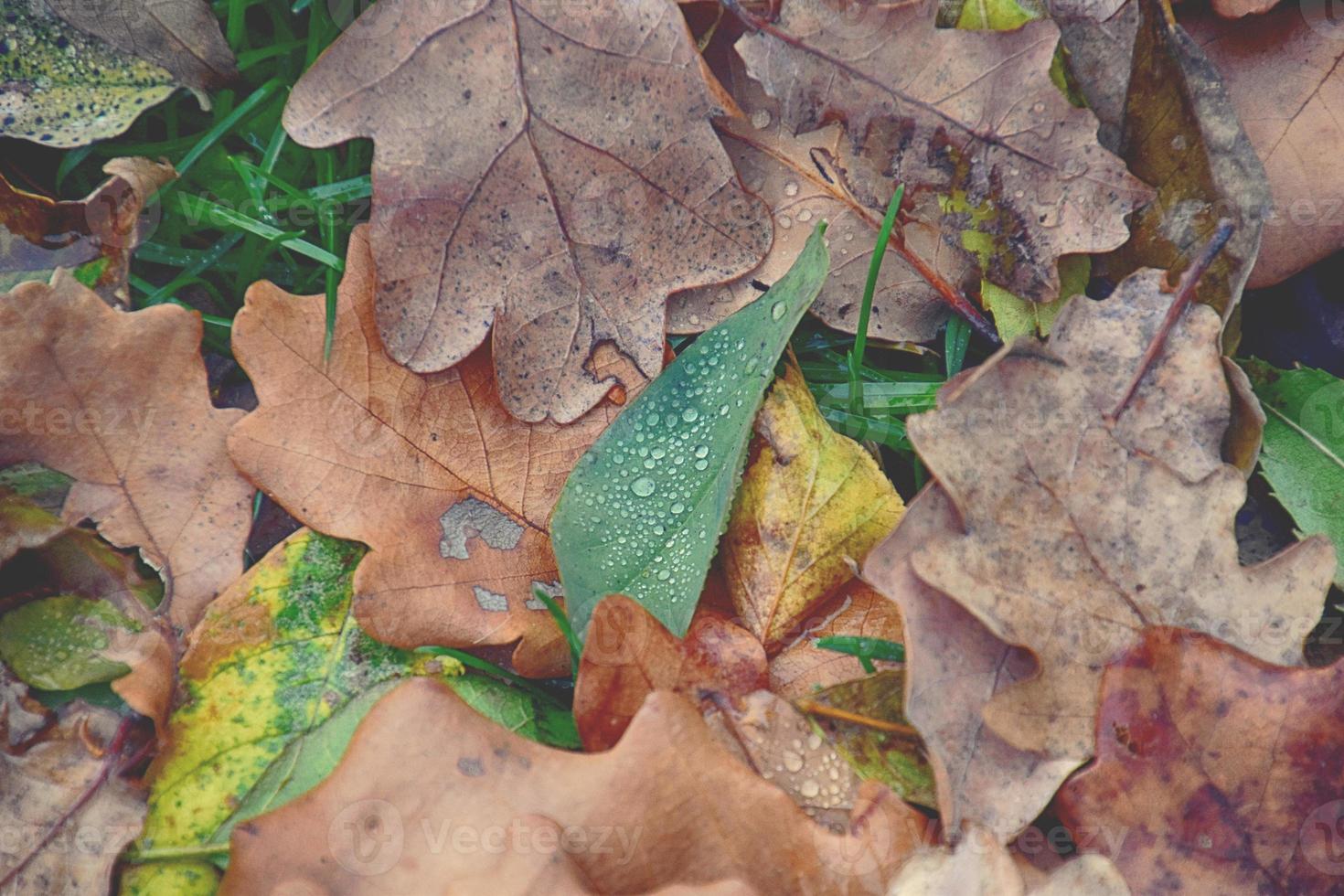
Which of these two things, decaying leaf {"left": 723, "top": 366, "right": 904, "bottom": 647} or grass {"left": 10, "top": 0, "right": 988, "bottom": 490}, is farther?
grass {"left": 10, "top": 0, "right": 988, "bottom": 490}

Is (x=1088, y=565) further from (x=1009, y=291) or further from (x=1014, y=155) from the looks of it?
(x=1014, y=155)

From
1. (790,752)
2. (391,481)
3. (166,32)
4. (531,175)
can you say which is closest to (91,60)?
(166,32)

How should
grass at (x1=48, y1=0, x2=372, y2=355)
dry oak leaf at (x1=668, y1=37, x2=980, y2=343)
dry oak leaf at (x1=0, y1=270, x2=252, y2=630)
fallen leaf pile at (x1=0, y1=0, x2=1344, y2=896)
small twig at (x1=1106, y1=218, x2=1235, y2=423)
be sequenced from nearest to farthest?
1. fallen leaf pile at (x1=0, y1=0, x2=1344, y2=896)
2. small twig at (x1=1106, y1=218, x2=1235, y2=423)
3. dry oak leaf at (x1=0, y1=270, x2=252, y2=630)
4. dry oak leaf at (x1=668, y1=37, x2=980, y2=343)
5. grass at (x1=48, y1=0, x2=372, y2=355)

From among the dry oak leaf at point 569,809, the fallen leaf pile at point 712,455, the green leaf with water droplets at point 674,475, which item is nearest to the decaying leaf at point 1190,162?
the fallen leaf pile at point 712,455

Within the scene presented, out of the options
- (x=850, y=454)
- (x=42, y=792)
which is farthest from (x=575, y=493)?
(x=42, y=792)

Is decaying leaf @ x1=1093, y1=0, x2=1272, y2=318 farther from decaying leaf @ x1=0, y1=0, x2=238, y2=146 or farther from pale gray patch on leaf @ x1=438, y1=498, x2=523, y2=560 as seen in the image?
decaying leaf @ x1=0, y1=0, x2=238, y2=146

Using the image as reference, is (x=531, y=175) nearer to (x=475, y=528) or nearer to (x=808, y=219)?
(x=808, y=219)

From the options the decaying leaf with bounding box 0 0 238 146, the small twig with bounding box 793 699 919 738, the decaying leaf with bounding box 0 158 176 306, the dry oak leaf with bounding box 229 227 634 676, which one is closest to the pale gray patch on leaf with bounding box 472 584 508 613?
the dry oak leaf with bounding box 229 227 634 676
